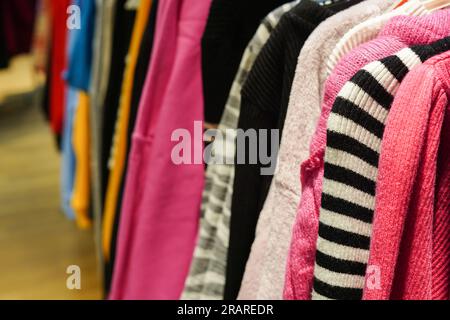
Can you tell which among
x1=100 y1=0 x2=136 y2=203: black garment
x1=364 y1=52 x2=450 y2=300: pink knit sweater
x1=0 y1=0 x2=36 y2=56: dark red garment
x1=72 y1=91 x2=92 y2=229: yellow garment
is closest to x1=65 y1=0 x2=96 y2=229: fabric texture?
x1=72 y1=91 x2=92 y2=229: yellow garment

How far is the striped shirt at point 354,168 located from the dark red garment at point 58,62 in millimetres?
1214

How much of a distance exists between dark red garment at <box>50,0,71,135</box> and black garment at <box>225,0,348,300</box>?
98 cm

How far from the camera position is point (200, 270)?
88 centimetres

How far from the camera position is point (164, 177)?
3.07 ft

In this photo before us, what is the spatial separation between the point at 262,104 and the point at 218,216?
0.65 ft

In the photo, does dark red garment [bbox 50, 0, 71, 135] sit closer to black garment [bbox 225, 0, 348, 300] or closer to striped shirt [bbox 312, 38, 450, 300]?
black garment [bbox 225, 0, 348, 300]

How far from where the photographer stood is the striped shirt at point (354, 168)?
1.69 ft

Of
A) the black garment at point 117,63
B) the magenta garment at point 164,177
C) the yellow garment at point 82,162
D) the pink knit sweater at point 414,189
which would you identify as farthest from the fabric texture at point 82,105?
the pink knit sweater at point 414,189

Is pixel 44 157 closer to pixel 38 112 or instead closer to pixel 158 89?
pixel 38 112

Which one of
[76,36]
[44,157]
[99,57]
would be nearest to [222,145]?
[99,57]

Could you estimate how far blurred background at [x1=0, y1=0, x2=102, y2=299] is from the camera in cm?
179

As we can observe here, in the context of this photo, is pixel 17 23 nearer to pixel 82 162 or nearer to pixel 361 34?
pixel 82 162

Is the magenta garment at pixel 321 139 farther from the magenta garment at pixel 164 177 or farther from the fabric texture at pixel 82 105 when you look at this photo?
the fabric texture at pixel 82 105
